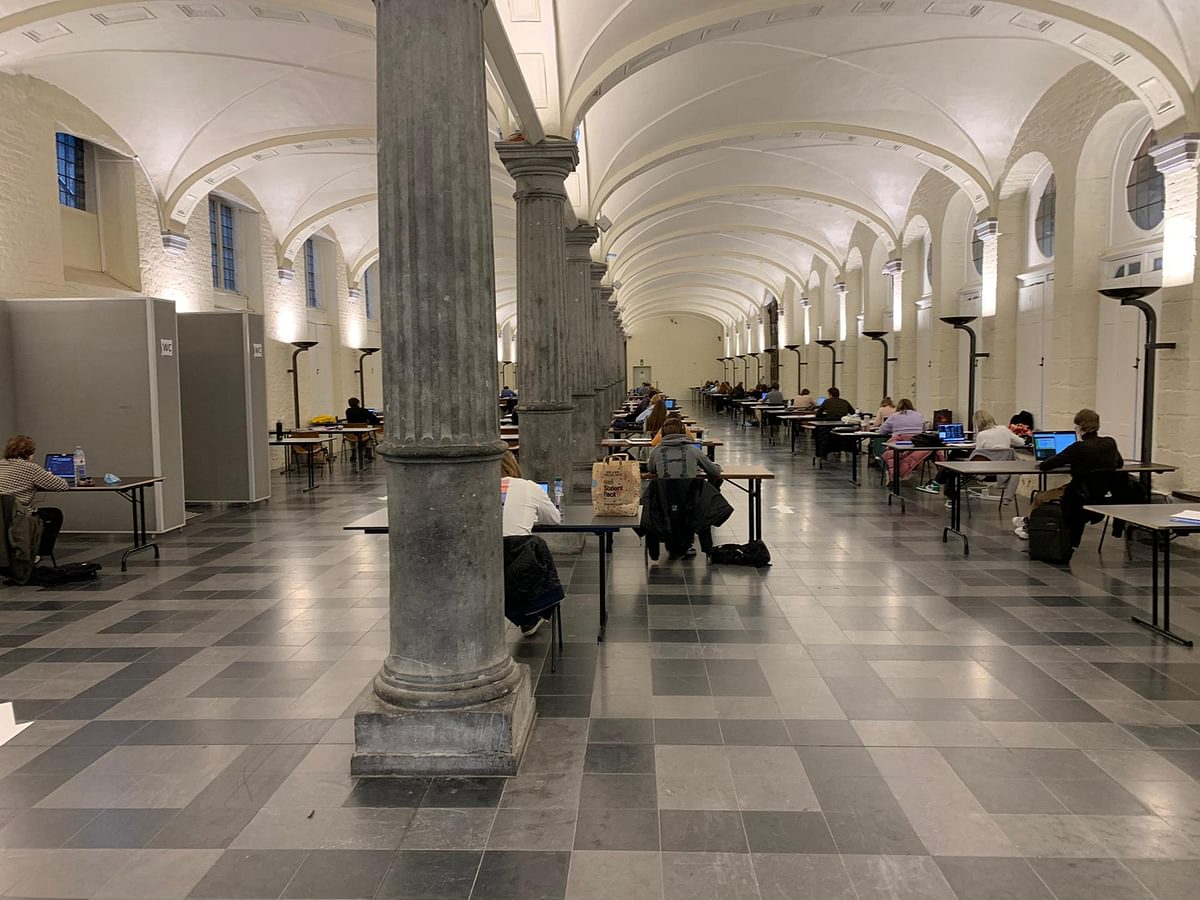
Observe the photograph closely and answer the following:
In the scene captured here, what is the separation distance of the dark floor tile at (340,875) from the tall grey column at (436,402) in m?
0.60

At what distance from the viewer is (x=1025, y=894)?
8.86 ft

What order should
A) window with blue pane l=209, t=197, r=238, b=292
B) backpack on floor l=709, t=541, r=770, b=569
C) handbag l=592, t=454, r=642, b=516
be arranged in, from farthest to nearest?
window with blue pane l=209, t=197, r=238, b=292 < backpack on floor l=709, t=541, r=770, b=569 < handbag l=592, t=454, r=642, b=516

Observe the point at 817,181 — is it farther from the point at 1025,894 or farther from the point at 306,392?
the point at 1025,894

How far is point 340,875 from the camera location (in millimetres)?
2855

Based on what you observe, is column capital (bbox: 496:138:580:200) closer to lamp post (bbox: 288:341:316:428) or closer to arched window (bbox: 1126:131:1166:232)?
arched window (bbox: 1126:131:1166:232)

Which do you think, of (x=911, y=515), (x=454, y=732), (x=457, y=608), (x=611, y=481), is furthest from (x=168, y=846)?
(x=911, y=515)

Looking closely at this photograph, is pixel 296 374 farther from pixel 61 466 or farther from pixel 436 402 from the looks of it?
pixel 436 402

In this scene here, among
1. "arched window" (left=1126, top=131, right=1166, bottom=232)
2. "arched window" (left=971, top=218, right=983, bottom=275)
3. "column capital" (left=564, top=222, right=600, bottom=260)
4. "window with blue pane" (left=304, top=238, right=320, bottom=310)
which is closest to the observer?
"arched window" (left=1126, top=131, right=1166, bottom=232)

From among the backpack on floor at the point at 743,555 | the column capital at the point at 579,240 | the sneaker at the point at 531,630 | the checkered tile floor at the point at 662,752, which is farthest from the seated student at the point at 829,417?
the sneaker at the point at 531,630

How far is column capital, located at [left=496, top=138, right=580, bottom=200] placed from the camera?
821cm

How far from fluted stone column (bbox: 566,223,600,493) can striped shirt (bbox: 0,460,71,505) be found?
235 inches

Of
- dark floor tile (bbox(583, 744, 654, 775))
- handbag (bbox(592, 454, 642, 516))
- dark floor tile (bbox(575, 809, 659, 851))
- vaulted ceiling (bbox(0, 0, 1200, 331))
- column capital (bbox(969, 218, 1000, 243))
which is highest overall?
vaulted ceiling (bbox(0, 0, 1200, 331))

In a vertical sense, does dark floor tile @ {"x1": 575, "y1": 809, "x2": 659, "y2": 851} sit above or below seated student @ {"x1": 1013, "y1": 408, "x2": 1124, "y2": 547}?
below

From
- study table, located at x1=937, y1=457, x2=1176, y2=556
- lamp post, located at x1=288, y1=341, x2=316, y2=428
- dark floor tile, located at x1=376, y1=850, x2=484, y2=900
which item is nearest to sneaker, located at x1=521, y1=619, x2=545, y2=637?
dark floor tile, located at x1=376, y1=850, x2=484, y2=900
